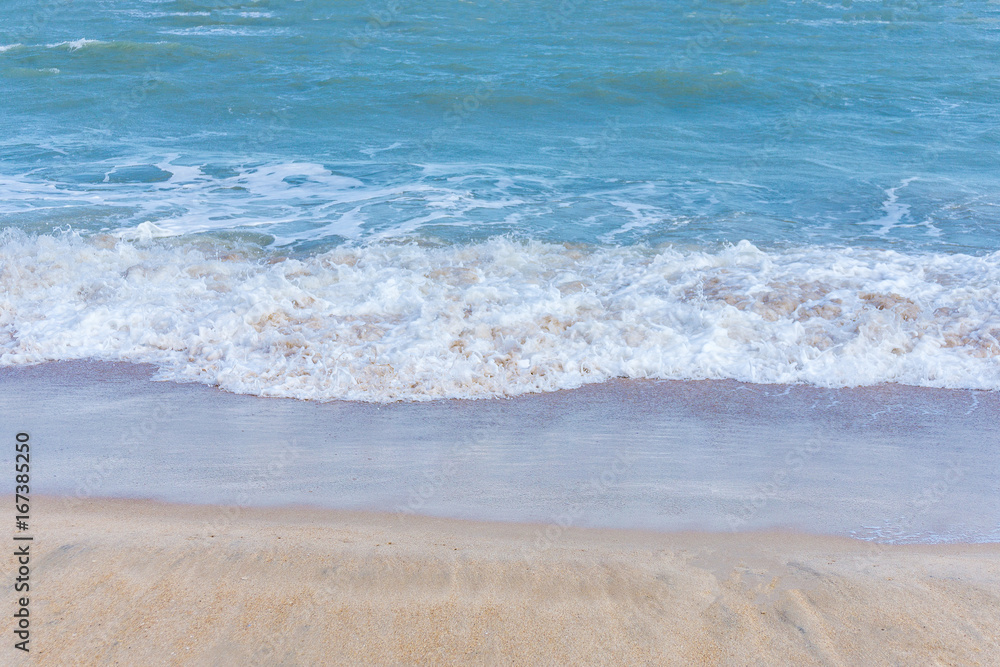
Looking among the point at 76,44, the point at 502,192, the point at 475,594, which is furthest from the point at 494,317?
the point at 76,44

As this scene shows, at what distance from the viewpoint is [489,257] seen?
8633 millimetres

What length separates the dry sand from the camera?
3211 mm

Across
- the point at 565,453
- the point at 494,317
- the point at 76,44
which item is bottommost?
the point at 565,453

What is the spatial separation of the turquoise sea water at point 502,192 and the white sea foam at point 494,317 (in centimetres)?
3

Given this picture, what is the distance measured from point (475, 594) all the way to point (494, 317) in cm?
364

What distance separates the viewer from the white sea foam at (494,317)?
6.12 metres

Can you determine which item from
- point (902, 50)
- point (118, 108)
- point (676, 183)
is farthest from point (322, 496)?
point (902, 50)

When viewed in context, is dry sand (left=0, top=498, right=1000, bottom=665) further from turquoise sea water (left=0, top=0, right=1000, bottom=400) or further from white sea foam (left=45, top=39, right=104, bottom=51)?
white sea foam (left=45, top=39, right=104, bottom=51)

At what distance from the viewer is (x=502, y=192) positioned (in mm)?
11609

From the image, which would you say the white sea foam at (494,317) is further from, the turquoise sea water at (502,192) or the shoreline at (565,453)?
the shoreline at (565,453)

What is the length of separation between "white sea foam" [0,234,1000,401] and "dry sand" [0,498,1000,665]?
1895 mm

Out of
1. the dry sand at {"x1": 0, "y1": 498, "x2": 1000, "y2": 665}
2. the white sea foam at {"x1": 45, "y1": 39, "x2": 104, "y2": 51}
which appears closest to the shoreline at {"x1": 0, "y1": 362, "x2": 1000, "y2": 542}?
the dry sand at {"x1": 0, "y1": 498, "x2": 1000, "y2": 665}

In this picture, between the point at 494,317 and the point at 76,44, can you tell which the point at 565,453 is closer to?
the point at 494,317

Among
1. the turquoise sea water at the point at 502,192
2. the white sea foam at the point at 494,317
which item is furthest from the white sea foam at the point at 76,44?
the white sea foam at the point at 494,317
